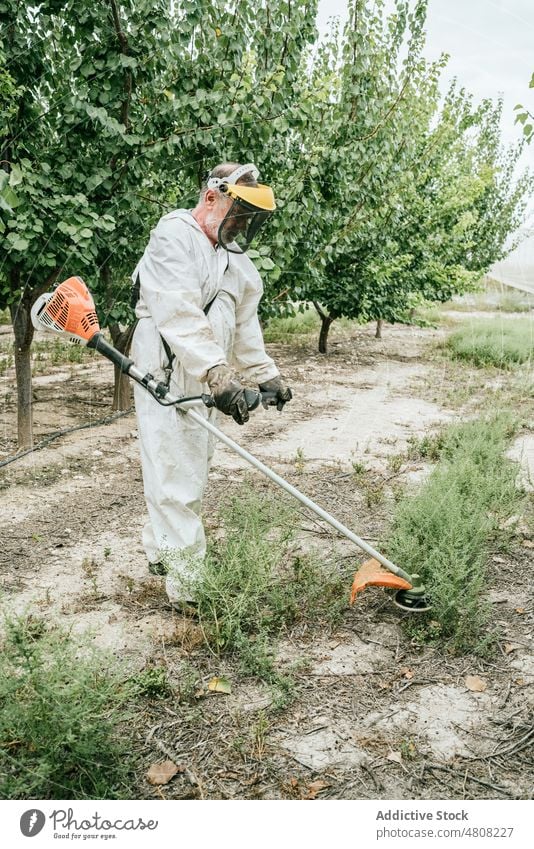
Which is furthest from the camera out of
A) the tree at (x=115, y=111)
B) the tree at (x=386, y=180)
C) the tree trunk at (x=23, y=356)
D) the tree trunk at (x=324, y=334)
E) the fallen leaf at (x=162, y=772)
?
the tree trunk at (x=324, y=334)

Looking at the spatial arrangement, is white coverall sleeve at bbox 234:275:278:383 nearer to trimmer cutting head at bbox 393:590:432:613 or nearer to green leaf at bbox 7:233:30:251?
trimmer cutting head at bbox 393:590:432:613

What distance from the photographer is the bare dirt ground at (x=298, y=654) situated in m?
2.04

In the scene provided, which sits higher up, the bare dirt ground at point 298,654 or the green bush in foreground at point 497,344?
the green bush in foreground at point 497,344

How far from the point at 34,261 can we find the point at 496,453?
3036 mm

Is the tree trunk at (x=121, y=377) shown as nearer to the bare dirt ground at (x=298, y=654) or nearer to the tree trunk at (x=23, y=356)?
the bare dirt ground at (x=298, y=654)

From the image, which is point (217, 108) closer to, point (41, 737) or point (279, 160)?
point (279, 160)

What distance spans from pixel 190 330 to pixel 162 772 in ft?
4.76

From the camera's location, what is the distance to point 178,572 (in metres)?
2.61

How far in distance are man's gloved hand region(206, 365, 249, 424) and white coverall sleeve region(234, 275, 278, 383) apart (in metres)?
0.55

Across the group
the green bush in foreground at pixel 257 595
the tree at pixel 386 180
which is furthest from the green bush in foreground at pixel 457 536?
the tree at pixel 386 180

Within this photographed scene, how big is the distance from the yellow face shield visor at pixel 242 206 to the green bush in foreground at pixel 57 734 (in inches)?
63.7

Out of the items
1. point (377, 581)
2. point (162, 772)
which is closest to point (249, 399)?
point (377, 581)

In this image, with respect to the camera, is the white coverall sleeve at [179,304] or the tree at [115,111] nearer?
the white coverall sleeve at [179,304]
